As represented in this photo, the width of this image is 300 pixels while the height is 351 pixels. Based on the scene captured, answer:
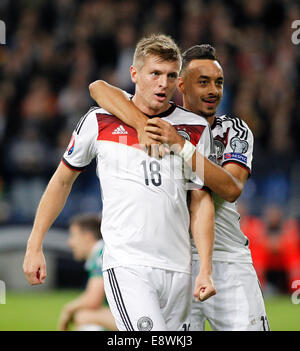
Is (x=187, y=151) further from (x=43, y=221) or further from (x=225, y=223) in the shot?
(x=43, y=221)

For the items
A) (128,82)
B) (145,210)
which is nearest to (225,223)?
(145,210)

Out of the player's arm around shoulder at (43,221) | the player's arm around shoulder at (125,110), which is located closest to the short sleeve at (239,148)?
the player's arm around shoulder at (125,110)

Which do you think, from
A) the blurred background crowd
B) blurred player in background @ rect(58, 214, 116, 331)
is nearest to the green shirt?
blurred player in background @ rect(58, 214, 116, 331)

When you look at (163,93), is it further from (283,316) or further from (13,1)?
(13,1)

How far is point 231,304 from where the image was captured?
13.7ft

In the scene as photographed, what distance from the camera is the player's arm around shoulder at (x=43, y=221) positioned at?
3828mm

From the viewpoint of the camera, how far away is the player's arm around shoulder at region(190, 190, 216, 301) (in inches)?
144

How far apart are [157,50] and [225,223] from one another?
3.66 ft

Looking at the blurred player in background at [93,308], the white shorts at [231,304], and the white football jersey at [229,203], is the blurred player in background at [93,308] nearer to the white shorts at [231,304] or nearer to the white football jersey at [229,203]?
the white shorts at [231,304]

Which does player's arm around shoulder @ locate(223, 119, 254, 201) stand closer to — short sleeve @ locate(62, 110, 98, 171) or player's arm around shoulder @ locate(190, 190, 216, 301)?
player's arm around shoulder @ locate(190, 190, 216, 301)

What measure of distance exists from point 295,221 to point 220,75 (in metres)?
7.10

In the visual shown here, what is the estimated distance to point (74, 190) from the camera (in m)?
10.9
